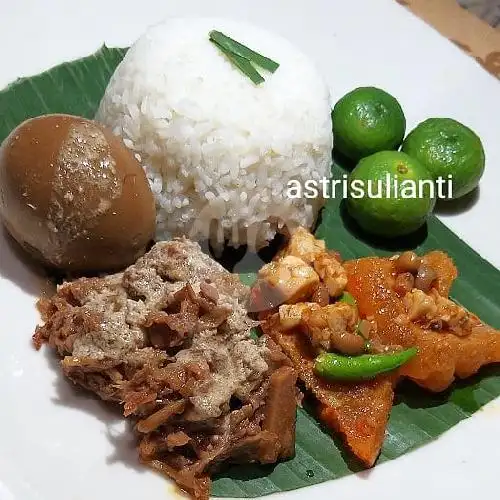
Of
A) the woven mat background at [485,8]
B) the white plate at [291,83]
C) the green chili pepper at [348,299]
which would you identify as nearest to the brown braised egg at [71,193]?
the white plate at [291,83]

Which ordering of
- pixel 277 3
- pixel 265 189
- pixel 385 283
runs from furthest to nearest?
pixel 277 3 → pixel 265 189 → pixel 385 283

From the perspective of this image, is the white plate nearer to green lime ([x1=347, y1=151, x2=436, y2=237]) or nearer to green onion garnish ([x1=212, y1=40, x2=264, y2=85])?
green lime ([x1=347, y1=151, x2=436, y2=237])

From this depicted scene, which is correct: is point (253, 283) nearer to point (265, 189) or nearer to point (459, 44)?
point (265, 189)

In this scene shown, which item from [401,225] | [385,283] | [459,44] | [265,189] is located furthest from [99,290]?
[459,44]

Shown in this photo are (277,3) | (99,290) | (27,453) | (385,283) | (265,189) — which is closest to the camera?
(27,453)

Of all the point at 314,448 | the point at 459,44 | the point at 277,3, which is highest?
the point at 459,44

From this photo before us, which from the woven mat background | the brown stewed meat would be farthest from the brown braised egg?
the woven mat background

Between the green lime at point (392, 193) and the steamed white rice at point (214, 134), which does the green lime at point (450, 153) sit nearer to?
the green lime at point (392, 193)

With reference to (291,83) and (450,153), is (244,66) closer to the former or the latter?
(291,83)

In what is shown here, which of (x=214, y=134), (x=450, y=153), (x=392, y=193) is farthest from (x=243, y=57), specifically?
(x=450, y=153)
